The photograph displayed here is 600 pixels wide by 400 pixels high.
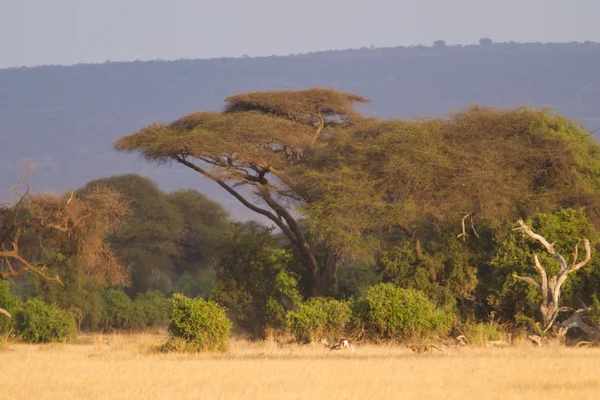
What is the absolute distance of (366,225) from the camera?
1120 inches

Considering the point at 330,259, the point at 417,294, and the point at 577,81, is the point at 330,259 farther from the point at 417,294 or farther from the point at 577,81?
the point at 577,81

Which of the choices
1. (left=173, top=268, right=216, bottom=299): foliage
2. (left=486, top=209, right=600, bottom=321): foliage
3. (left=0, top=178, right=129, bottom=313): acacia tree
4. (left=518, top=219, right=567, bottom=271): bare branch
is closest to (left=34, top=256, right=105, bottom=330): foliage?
(left=0, top=178, right=129, bottom=313): acacia tree

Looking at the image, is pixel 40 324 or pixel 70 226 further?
pixel 40 324

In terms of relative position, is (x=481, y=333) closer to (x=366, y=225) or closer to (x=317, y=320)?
(x=317, y=320)

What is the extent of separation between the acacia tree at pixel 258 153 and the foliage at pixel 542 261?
5.21m

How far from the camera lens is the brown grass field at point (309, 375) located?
47.2 feet

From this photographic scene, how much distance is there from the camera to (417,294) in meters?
25.5

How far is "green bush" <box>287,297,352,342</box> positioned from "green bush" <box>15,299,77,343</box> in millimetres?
6959

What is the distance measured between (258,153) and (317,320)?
894 cm

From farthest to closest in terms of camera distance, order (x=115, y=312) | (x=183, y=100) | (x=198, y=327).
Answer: (x=183, y=100)
(x=115, y=312)
(x=198, y=327)

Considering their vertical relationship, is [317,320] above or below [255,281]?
above

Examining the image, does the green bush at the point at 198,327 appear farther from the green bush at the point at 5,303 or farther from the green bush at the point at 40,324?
the green bush at the point at 5,303

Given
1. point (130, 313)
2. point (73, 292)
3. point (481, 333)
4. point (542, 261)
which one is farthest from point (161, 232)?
point (481, 333)

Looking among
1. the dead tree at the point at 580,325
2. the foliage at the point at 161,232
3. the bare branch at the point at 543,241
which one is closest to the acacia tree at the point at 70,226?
the bare branch at the point at 543,241
